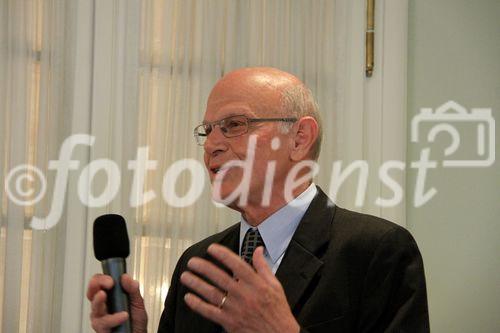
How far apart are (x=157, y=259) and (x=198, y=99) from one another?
73 cm

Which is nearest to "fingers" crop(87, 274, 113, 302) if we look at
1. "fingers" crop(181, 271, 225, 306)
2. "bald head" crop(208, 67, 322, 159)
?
"fingers" crop(181, 271, 225, 306)

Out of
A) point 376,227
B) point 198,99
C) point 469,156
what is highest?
point 198,99

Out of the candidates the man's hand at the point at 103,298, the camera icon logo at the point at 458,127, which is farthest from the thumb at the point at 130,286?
the camera icon logo at the point at 458,127

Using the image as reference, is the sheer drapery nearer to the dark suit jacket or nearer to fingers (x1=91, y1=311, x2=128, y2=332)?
the dark suit jacket

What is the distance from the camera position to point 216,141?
1.99m

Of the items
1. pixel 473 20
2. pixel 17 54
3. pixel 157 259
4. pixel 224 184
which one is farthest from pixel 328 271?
pixel 473 20

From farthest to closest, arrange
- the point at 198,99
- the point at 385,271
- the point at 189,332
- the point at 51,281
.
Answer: the point at 198,99
the point at 51,281
the point at 189,332
the point at 385,271

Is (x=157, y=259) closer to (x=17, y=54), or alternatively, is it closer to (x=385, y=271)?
(x=17, y=54)

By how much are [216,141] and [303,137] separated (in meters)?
0.26

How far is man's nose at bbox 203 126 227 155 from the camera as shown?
1.99 meters

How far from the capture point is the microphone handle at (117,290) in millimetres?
1469

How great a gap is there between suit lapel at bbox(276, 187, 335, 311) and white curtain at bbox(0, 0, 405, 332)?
1.30m

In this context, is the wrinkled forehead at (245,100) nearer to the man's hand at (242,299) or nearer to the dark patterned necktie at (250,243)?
the dark patterned necktie at (250,243)

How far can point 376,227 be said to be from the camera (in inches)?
71.2
